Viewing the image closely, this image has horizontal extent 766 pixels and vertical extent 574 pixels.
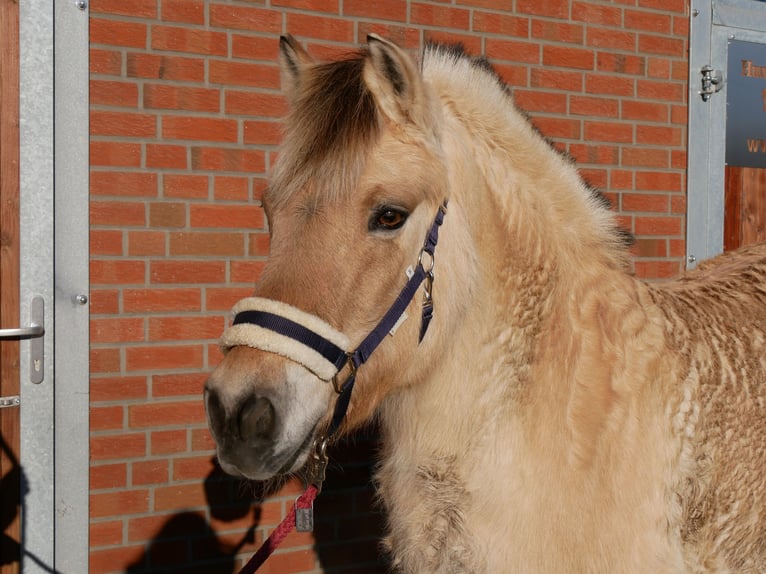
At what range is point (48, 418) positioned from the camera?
2980mm

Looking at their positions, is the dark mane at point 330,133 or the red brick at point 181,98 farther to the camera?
the red brick at point 181,98

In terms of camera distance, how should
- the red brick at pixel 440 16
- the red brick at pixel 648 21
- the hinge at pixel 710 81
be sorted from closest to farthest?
1. the red brick at pixel 440 16
2. the red brick at pixel 648 21
3. the hinge at pixel 710 81

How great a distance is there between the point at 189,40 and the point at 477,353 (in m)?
2.06

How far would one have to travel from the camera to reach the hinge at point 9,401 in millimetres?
2943

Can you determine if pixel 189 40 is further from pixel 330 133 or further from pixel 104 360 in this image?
pixel 330 133

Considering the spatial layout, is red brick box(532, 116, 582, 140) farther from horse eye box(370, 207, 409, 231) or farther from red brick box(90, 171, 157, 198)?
horse eye box(370, 207, 409, 231)

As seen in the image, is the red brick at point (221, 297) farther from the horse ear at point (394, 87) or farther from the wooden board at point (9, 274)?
the horse ear at point (394, 87)

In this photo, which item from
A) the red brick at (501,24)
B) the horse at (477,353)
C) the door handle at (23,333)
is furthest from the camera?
the red brick at (501,24)

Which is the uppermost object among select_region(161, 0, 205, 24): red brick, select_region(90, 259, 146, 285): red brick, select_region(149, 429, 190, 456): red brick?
select_region(161, 0, 205, 24): red brick

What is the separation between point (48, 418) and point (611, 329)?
2.28 meters

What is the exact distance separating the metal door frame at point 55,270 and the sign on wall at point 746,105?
3.82 meters

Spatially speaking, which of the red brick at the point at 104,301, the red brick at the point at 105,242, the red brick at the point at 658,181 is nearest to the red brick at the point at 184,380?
the red brick at the point at 104,301

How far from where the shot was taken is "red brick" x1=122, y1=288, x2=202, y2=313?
10.2ft

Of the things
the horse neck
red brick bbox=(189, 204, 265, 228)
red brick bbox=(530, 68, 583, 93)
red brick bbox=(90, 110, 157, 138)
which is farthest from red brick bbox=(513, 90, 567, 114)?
red brick bbox=(90, 110, 157, 138)
